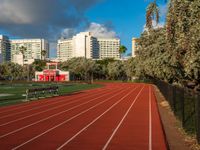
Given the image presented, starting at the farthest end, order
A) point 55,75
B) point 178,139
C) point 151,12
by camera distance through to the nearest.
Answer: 1. point 55,75
2. point 178,139
3. point 151,12

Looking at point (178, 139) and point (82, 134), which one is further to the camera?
point (82, 134)

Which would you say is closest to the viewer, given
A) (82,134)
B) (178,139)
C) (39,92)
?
(178,139)

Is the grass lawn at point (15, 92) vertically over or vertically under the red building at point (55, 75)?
under

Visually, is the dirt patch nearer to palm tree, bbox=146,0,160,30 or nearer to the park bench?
palm tree, bbox=146,0,160,30

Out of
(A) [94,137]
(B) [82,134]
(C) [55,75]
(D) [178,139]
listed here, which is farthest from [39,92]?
(C) [55,75]

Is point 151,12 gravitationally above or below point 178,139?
above

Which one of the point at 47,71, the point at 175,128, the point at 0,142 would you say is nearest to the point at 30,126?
the point at 0,142

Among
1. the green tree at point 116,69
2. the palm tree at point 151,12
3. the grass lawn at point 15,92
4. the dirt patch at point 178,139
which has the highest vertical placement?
the green tree at point 116,69

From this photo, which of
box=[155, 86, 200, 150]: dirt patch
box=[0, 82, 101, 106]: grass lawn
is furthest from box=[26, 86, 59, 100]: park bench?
box=[155, 86, 200, 150]: dirt patch

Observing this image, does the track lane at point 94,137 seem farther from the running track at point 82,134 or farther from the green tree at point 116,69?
the green tree at point 116,69

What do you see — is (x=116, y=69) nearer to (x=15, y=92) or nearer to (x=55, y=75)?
(x=55, y=75)

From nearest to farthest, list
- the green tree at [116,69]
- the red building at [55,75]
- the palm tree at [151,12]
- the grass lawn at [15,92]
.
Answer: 1. the palm tree at [151,12]
2. the grass lawn at [15,92]
3. the red building at [55,75]
4. the green tree at [116,69]

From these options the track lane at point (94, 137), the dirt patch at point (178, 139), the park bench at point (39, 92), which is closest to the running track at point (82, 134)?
the track lane at point (94, 137)

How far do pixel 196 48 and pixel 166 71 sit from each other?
1900cm
